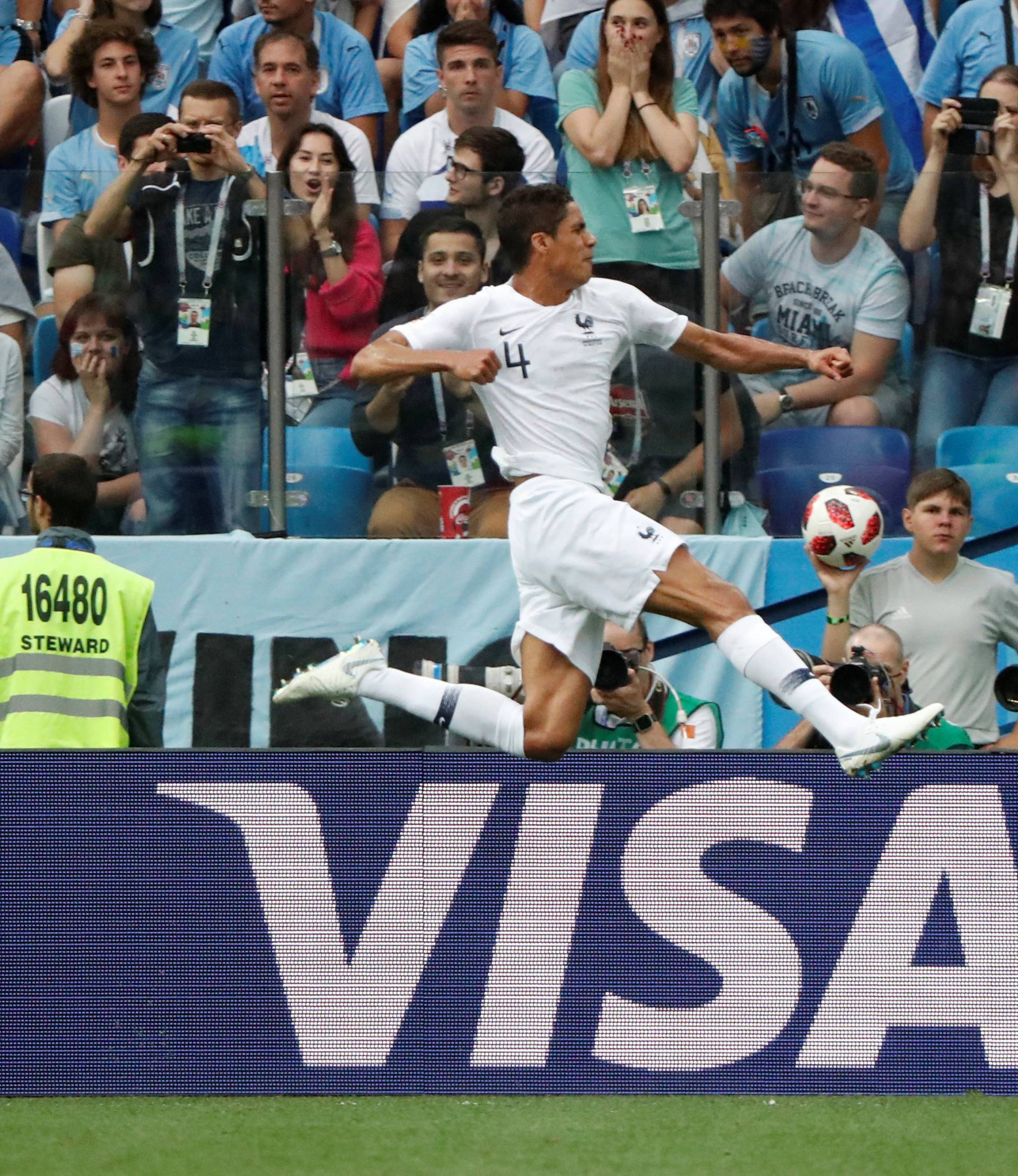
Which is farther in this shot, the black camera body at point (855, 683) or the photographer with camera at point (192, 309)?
the photographer with camera at point (192, 309)

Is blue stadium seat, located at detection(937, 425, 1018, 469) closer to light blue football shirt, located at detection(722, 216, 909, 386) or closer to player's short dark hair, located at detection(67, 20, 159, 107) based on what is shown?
light blue football shirt, located at detection(722, 216, 909, 386)

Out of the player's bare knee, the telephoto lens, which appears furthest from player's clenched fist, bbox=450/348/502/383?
the telephoto lens

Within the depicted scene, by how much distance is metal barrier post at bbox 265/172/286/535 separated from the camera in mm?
7352

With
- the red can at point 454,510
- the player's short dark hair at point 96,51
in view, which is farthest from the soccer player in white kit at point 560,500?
the player's short dark hair at point 96,51

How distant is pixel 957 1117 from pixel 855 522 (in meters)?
2.21

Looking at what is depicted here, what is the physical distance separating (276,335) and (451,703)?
6.93ft

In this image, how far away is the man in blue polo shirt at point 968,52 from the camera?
8992 millimetres

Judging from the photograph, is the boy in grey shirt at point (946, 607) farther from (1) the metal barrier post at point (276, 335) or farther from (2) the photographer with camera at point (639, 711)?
(1) the metal barrier post at point (276, 335)

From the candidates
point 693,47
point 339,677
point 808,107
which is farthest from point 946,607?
point 693,47

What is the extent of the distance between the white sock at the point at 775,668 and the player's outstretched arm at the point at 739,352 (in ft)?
2.80

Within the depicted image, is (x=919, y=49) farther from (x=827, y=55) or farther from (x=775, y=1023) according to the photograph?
(x=775, y=1023)

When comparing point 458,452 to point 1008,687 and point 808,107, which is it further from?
point 808,107

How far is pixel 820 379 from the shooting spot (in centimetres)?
738

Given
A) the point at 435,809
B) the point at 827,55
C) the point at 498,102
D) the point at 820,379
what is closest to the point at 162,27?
the point at 498,102
